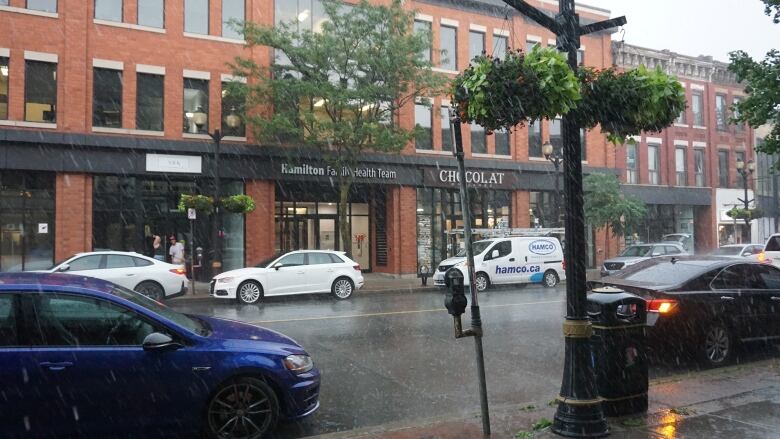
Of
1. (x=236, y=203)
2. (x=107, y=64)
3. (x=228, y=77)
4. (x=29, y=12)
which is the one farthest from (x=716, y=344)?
(x=29, y=12)

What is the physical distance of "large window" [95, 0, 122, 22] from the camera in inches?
812

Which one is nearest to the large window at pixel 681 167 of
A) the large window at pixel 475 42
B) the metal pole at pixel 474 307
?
the large window at pixel 475 42

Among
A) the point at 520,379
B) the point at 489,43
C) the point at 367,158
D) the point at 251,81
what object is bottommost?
the point at 520,379

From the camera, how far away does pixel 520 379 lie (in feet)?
25.5

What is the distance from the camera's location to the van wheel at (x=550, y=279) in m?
21.5

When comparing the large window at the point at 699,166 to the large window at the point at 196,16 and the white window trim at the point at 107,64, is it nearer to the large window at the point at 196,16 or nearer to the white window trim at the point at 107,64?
the large window at the point at 196,16

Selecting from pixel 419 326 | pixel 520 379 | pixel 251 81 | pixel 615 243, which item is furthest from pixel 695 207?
pixel 520 379

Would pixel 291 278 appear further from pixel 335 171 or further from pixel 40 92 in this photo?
pixel 40 92

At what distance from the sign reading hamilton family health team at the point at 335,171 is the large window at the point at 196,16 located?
580 centimetres

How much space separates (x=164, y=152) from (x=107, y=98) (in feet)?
8.56

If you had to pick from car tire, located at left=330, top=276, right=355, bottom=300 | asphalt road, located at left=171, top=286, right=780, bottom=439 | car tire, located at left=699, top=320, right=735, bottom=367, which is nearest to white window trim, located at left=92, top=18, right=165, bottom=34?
asphalt road, located at left=171, top=286, right=780, bottom=439

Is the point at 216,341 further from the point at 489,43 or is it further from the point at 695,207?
the point at 695,207

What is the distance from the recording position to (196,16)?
2203 cm

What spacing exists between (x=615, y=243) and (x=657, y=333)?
24535mm
